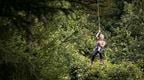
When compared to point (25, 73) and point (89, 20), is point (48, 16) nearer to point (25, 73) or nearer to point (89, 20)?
point (25, 73)

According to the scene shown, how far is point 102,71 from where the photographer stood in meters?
16.8

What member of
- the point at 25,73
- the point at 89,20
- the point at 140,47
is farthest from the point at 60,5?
the point at 89,20

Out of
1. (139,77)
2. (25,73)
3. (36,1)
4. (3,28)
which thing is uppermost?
(36,1)

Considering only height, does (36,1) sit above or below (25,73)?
above

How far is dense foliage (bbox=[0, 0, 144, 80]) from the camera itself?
13.4ft

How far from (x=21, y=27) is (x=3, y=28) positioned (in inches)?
11.2

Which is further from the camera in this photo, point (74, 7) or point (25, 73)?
point (25, 73)

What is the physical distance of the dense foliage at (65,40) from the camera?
13.4 ft

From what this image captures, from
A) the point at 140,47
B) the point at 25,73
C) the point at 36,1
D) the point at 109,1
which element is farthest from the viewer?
the point at 140,47

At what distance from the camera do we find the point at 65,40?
1716cm

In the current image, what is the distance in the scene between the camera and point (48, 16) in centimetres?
422

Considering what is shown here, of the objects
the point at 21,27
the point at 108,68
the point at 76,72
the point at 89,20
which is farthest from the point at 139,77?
the point at 21,27

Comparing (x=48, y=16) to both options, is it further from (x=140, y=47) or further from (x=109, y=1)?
(x=140, y=47)

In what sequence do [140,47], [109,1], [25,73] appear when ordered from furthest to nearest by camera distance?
[140,47] < [25,73] < [109,1]
